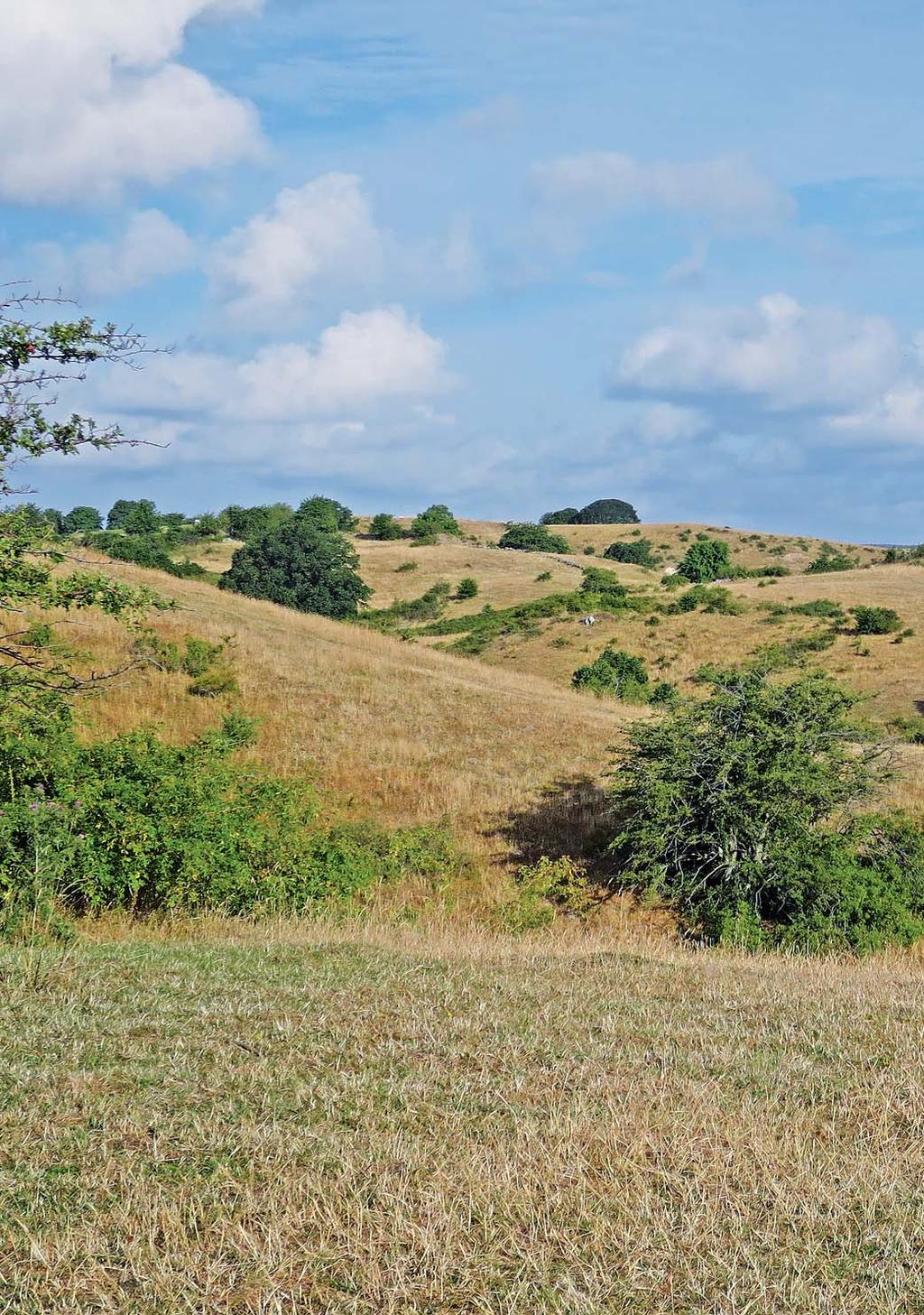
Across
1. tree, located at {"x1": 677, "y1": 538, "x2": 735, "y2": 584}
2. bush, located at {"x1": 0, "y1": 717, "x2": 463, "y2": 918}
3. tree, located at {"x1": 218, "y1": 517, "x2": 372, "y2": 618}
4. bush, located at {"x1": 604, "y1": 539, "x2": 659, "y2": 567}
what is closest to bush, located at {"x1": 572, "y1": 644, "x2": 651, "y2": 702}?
tree, located at {"x1": 218, "y1": 517, "x2": 372, "y2": 618}

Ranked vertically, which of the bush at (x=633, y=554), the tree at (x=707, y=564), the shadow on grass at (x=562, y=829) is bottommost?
the shadow on grass at (x=562, y=829)

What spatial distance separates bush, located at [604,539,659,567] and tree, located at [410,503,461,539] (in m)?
19.1

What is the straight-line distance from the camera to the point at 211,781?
15.5m

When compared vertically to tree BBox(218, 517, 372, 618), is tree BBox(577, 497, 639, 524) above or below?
above

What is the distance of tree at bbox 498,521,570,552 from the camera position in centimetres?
12419

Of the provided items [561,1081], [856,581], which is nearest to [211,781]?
[561,1081]

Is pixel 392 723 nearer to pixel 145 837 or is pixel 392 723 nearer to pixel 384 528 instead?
pixel 145 837

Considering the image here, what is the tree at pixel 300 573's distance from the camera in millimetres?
69938

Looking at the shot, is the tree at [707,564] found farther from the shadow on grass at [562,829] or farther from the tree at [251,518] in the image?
the shadow on grass at [562,829]

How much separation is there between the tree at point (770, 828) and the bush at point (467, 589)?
224 feet

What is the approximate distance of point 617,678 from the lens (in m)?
52.6

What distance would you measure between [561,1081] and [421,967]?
338 cm

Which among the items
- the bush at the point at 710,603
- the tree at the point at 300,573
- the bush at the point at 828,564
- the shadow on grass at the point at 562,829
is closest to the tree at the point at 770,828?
the shadow on grass at the point at 562,829

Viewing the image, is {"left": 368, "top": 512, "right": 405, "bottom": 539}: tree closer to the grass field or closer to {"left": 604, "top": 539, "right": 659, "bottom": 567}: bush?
{"left": 604, "top": 539, "right": 659, "bottom": 567}: bush
